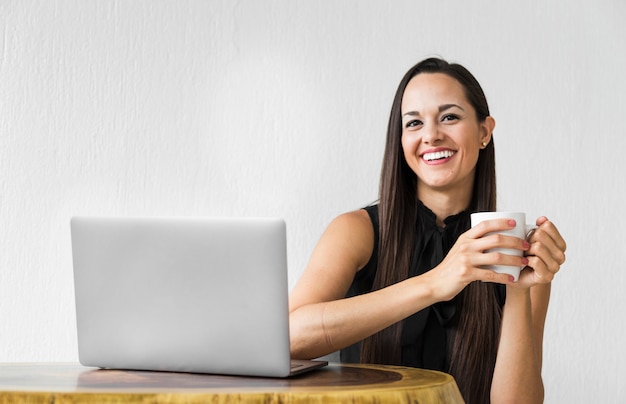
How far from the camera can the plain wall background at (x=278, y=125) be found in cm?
236

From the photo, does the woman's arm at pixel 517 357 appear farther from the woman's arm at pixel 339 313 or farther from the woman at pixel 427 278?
the woman's arm at pixel 339 313

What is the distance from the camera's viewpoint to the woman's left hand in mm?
1396

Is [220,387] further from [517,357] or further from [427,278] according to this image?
[517,357]

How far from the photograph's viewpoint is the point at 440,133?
6.19 ft

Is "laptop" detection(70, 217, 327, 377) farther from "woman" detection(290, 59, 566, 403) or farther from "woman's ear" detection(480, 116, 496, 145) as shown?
"woman's ear" detection(480, 116, 496, 145)

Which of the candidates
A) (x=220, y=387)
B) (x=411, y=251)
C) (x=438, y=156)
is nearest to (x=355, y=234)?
(x=411, y=251)

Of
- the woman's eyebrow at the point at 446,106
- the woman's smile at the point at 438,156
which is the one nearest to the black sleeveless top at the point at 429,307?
the woman's smile at the point at 438,156

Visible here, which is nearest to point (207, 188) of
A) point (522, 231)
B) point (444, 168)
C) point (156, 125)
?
point (156, 125)

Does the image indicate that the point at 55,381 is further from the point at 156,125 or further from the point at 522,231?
the point at 156,125

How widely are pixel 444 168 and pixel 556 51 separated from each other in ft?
2.65

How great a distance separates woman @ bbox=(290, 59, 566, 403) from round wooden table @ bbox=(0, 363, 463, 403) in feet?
0.86

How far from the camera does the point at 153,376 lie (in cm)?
117

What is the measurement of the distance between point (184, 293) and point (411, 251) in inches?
34.0

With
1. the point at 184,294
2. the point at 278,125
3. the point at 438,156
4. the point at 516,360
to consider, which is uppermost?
the point at 278,125
